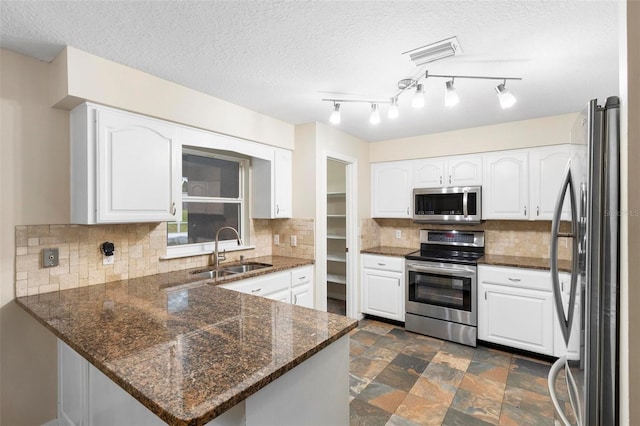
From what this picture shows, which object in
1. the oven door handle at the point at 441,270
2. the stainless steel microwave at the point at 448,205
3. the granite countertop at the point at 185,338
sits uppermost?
the stainless steel microwave at the point at 448,205

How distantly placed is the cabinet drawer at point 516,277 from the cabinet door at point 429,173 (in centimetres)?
110

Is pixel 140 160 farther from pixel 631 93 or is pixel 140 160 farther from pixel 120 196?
pixel 631 93

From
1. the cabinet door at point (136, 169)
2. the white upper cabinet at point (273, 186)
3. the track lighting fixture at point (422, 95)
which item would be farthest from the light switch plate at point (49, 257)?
the track lighting fixture at point (422, 95)

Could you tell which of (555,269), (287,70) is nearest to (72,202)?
(287,70)

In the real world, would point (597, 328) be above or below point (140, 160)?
below

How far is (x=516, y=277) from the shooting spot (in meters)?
2.93

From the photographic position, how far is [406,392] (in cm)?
233

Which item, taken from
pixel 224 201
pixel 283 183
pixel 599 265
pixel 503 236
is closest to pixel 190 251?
pixel 224 201

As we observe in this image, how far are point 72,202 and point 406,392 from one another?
2686 mm

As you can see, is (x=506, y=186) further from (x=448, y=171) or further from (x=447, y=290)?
(x=447, y=290)

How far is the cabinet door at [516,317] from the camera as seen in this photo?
2787mm

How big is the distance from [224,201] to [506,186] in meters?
2.96

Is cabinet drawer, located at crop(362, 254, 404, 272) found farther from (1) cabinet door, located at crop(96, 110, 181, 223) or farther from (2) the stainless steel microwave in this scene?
(1) cabinet door, located at crop(96, 110, 181, 223)

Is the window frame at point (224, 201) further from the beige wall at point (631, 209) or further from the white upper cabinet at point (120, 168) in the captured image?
the beige wall at point (631, 209)
